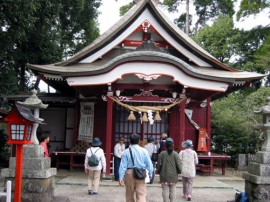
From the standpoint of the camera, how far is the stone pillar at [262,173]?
7.59 meters

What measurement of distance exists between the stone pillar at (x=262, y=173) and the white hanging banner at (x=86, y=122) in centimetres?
821

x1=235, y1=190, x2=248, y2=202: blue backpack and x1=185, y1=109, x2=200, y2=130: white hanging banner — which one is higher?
x1=185, y1=109, x2=200, y2=130: white hanging banner

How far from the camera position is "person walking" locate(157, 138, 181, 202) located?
7.46 m

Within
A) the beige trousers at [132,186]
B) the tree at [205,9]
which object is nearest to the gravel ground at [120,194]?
the beige trousers at [132,186]

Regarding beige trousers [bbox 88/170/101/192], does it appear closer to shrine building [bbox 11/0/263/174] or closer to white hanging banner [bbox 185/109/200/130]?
shrine building [bbox 11/0/263/174]

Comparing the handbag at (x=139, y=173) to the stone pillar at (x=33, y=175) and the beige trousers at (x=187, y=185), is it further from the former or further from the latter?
the beige trousers at (x=187, y=185)

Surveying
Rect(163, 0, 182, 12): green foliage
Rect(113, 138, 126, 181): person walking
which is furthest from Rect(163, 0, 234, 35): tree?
Rect(113, 138, 126, 181): person walking

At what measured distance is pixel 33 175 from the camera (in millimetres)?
7305

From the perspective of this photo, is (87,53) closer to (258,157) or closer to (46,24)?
(46,24)

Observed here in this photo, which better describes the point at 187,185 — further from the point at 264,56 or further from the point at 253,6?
the point at 253,6

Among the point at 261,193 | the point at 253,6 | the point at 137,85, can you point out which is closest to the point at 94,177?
the point at 261,193

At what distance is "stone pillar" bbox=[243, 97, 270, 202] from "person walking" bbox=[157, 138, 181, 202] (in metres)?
1.75

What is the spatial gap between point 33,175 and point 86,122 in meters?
7.76

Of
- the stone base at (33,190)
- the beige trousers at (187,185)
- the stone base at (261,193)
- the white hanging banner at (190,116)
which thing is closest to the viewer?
the stone base at (33,190)
